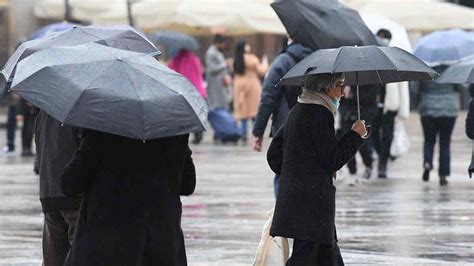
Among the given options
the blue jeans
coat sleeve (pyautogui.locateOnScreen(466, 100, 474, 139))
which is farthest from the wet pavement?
the blue jeans

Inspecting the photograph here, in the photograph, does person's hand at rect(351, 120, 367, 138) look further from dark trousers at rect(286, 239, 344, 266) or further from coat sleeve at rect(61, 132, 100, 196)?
coat sleeve at rect(61, 132, 100, 196)

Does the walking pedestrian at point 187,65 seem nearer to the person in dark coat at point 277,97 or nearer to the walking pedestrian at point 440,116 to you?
the walking pedestrian at point 440,116

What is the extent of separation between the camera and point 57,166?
27.6ft

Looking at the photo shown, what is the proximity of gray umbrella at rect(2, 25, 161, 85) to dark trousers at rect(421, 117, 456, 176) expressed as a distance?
988 cm

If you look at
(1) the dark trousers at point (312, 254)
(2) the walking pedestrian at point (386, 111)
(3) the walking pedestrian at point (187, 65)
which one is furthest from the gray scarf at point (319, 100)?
(3) the walking pedestrian at point (187, 65)

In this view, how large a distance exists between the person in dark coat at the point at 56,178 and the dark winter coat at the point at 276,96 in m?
3.74

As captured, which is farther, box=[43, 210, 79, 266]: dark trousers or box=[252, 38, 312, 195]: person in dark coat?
box=[252, 38, 312, 195]: person in dark coat

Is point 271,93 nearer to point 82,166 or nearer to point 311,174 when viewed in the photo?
point 311,174

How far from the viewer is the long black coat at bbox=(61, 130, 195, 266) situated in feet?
23.9

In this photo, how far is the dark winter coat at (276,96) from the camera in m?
12.2

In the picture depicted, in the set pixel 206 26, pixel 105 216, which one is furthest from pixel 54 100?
pixel 206 26

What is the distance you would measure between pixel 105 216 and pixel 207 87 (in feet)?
70.8

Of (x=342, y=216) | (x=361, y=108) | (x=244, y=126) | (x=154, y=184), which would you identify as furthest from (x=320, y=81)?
(x=244, y=126)

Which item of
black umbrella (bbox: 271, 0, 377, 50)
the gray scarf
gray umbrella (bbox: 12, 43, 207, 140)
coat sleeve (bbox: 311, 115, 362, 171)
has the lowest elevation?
black umbrella (bbox: 271, 0, 377, 50)
